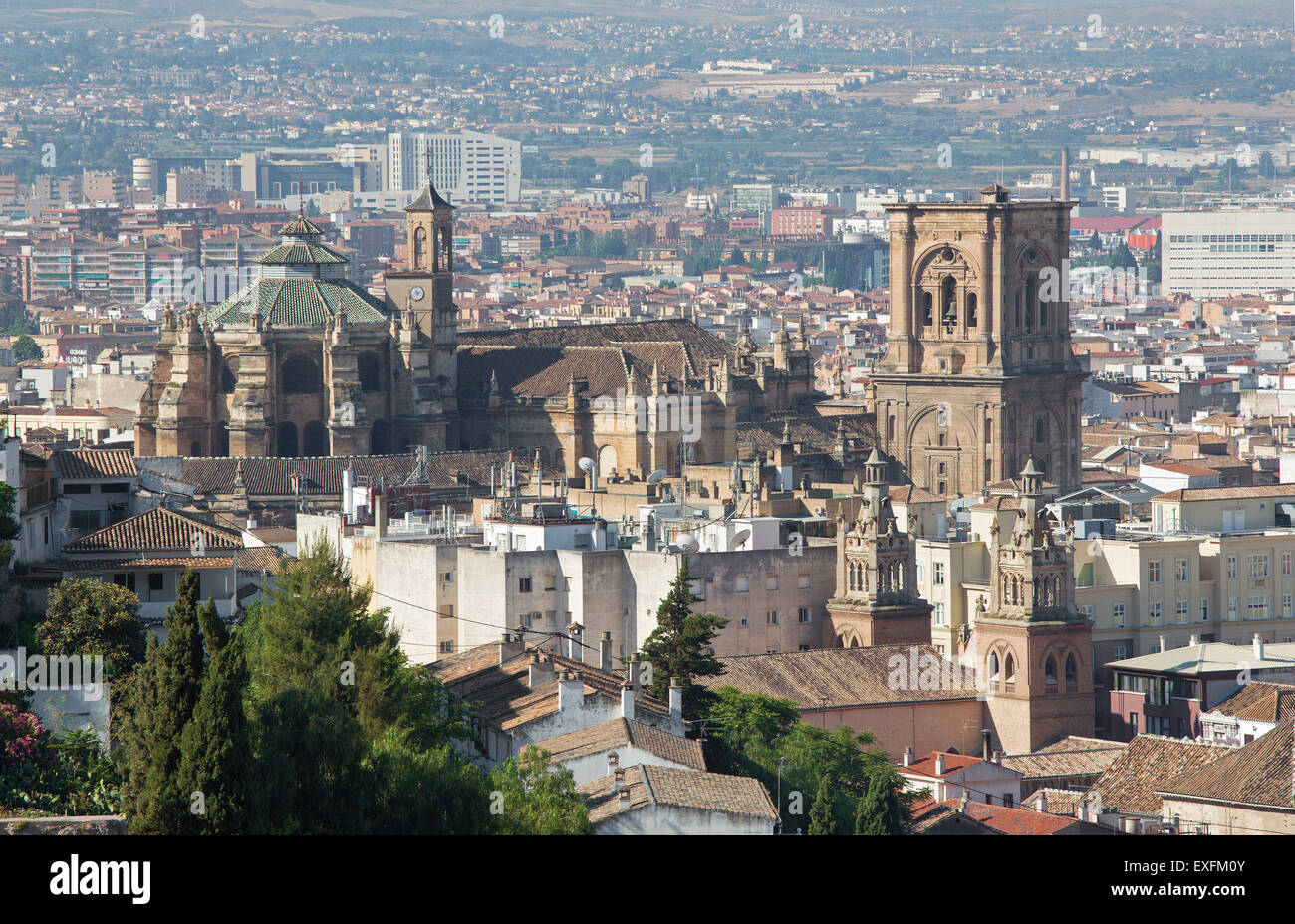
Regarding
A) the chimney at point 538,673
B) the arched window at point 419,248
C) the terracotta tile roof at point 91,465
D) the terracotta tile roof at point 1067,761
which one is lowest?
the terracotta tile roof at point 1067,761

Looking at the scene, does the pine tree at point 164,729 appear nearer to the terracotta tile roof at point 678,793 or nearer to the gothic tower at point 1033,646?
the terracotta tile roof at point 678,793

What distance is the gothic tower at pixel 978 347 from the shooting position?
111m

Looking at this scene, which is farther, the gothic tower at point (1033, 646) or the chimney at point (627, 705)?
the gothic tower at point (1033, 646)

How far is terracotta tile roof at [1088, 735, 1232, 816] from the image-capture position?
54812 mm

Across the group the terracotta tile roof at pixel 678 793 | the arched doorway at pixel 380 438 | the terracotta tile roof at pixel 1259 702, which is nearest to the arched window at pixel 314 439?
the arched doorway at pixel 380 438

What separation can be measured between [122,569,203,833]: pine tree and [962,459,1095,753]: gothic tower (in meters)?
31.5

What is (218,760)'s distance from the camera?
34.9m

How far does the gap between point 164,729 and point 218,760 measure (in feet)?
3.17

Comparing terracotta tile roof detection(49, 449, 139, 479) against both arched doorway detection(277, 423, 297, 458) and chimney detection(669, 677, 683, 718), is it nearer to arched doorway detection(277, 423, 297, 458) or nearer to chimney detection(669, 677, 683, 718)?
chimney detection(669, 677, 683, 718)

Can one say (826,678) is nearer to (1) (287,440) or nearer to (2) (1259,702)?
(2) (1259,702)

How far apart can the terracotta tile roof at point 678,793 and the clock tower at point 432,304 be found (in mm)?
63826
